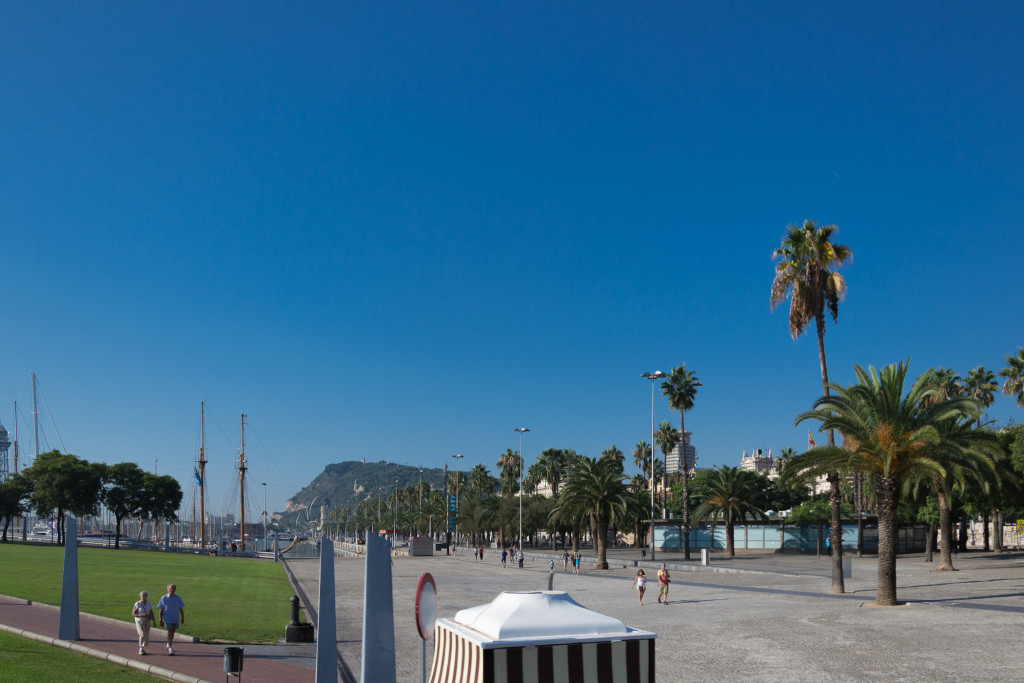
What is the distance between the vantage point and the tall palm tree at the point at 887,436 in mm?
27906

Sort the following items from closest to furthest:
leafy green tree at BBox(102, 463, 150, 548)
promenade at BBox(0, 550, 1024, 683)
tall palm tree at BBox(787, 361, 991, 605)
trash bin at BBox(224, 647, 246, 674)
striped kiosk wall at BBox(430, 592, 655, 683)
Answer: striped kiosk wall at BBox(430, 592, 655, 683) < trash bin at BBox(224, 647, 246, 674) < promenade at BBox(0, 550, 1024, 683) < tall palm tree at BBox(787, 361, 991, 605) < leafy green tree at BBox(102, 463, 150, 548)

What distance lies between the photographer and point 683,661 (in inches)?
708

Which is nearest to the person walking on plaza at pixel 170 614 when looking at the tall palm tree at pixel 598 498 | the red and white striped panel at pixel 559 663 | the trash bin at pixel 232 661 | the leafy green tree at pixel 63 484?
the trash bin at pixel 232 661

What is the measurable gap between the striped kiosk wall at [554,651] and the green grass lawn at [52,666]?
Answer: 10483mm

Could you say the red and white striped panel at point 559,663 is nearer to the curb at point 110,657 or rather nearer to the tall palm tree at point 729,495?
the curb at point 110,657

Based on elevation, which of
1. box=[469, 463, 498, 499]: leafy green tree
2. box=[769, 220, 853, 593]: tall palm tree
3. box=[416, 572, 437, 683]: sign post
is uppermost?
box=[769, 220, 853, 593]: tall palm tree

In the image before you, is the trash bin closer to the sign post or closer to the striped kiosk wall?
the sign post

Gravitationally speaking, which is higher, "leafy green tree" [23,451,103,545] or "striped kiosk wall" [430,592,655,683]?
"striped kiosk wall" [430,592,655,683]

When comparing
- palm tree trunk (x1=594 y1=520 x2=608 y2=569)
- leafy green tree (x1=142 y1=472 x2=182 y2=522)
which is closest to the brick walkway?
palm tree trunk (x1=594 y1=520 x2=608 y2=569)

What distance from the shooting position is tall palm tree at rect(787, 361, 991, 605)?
27906 millimetres

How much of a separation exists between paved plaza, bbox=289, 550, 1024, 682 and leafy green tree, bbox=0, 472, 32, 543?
5593cm

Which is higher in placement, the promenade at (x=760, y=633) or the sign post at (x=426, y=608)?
the sign post at (x=426, y=608)

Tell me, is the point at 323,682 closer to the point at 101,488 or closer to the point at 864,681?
the point at 864,681

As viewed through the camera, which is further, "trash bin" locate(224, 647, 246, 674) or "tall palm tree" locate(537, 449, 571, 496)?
"tall palm tree" locate(537, 449, 571, 496)
